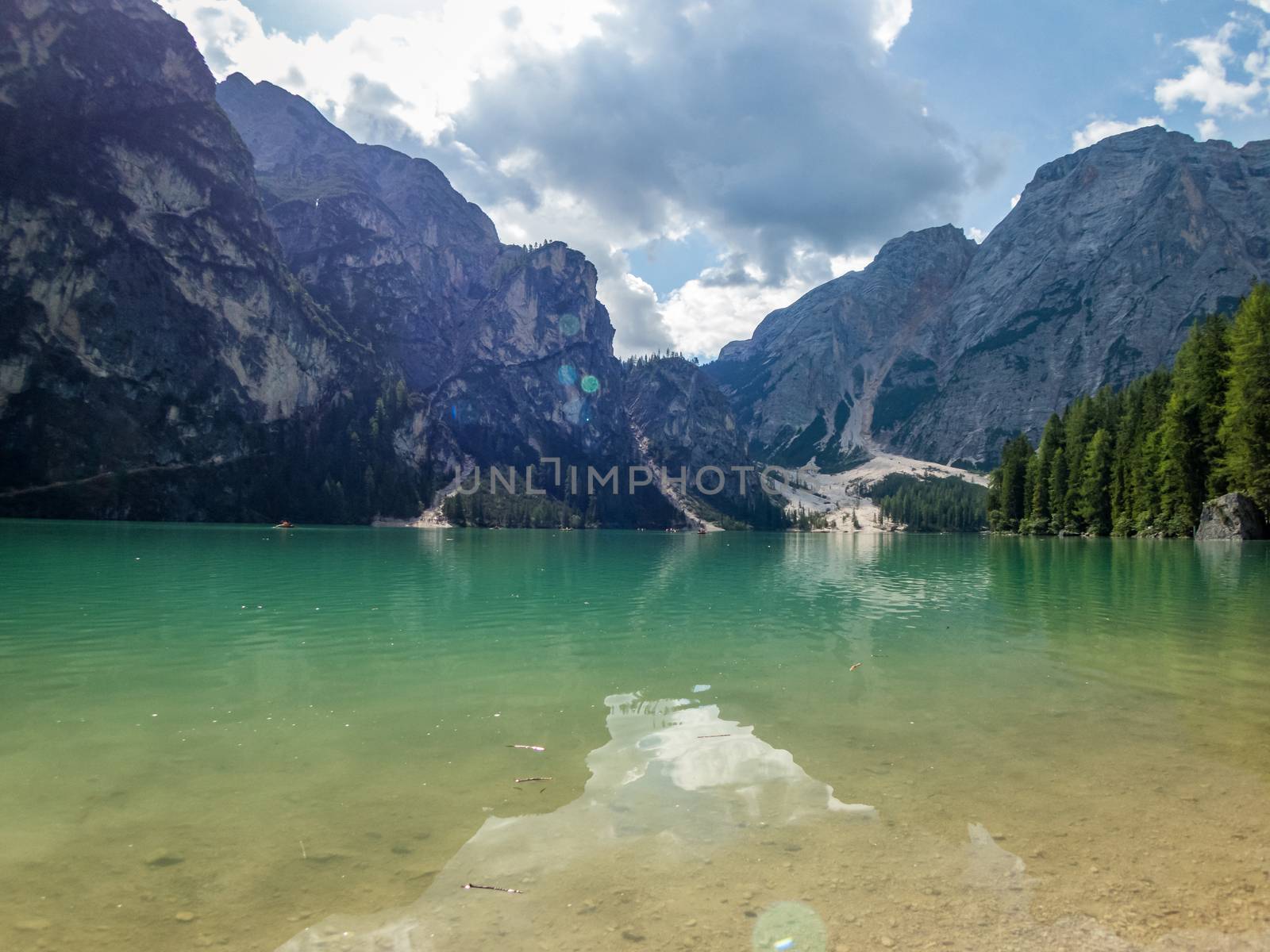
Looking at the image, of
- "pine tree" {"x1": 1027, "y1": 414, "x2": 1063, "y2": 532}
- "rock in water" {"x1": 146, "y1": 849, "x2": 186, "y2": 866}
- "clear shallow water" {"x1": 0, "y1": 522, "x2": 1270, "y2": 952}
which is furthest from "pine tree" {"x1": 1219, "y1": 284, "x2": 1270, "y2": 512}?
"rock in water" {"x1": 146, "y1": 849, "x2": 186, "y2": 866}

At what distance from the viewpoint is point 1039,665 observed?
18.1m

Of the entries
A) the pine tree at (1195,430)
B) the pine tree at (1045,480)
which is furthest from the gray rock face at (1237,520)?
the pine tree at (1045,480)

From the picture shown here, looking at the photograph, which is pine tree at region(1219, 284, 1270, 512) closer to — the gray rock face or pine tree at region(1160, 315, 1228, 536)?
the gray rock face

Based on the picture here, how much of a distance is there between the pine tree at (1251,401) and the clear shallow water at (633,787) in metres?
64.8

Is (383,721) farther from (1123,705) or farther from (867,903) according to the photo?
(1123,705)

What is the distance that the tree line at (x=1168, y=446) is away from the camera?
2864 inches

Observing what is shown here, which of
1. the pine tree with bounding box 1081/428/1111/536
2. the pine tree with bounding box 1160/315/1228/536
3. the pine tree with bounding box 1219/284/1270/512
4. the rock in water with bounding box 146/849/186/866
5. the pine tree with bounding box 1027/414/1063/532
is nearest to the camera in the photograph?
the rock in water with bounding box 146/849/186/866

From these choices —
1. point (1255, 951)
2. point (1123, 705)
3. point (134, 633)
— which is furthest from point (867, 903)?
point (134, 633)

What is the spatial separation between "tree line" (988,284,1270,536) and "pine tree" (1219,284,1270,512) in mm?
98

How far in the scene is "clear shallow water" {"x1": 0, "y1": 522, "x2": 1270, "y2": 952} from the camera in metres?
6.45

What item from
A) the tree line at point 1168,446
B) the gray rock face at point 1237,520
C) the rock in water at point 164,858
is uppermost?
the tree line at point 1168,446

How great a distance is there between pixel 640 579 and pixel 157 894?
137 feet

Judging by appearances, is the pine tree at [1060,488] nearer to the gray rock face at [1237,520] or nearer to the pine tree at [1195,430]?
the pine tree at [1195,430]

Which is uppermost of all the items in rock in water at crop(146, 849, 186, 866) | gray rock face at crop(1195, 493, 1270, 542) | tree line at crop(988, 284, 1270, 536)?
tree line at crop(988, 284, 1270, 536)
